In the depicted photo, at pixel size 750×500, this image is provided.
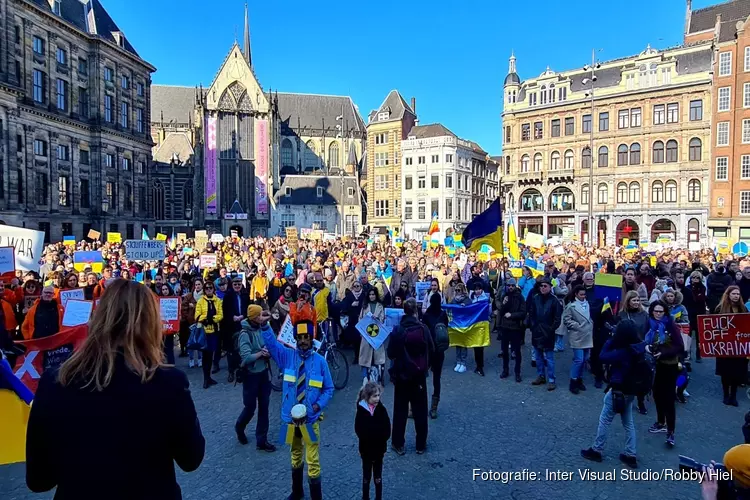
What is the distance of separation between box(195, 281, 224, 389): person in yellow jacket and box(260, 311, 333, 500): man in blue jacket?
12.9 ft

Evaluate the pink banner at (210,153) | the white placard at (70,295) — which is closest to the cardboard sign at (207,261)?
the white placard at (70,295)

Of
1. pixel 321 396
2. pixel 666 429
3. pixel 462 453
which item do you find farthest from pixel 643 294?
pixel 321 396

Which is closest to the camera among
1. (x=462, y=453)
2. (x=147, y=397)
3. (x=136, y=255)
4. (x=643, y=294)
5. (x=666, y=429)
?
(x=147, y=397)

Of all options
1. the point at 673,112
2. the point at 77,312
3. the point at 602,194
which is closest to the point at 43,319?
the point at 77,312

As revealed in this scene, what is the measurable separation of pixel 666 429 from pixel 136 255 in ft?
43.0

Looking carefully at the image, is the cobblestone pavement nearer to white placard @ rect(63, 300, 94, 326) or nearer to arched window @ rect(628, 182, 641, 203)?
white placard @ rect(63, 300, 94, 326)

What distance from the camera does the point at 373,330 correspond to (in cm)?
805

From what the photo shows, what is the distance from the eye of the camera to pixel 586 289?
→ 32.7 ft

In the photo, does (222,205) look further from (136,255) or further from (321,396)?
(321,396)

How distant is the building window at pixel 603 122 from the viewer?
46.5m

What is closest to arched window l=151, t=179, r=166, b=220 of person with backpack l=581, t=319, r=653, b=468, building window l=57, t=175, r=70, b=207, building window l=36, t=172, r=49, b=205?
building window l=57, t=175, r=70, b=207

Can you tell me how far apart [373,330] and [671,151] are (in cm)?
4627

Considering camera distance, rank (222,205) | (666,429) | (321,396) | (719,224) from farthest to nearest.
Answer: (222,205) → (719,224) → (666,429) → (321,396)

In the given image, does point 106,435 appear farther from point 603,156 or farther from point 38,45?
point 603,156
